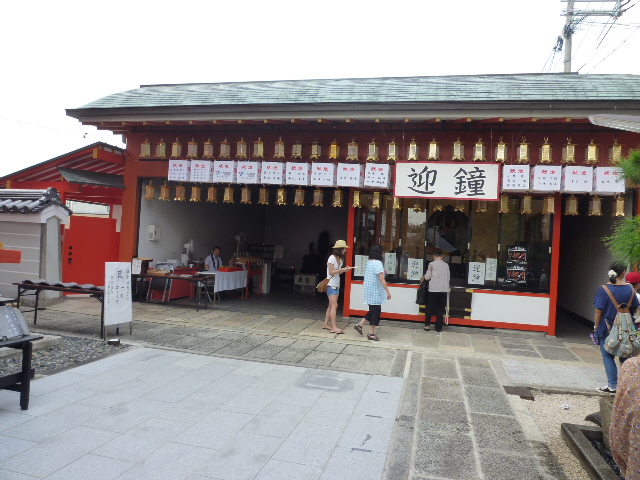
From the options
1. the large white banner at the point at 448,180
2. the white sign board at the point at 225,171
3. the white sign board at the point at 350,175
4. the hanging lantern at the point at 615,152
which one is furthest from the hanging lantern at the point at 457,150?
the white sign board at the point at 225,171

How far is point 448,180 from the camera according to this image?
8.70m

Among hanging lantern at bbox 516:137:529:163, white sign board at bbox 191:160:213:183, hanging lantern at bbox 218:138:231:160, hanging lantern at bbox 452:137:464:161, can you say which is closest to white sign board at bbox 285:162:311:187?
hanging lantern at bbox 218:138:231:160

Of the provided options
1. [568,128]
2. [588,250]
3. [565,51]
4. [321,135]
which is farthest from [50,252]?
[565,51]

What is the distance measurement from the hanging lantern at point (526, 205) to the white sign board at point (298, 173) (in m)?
4.39

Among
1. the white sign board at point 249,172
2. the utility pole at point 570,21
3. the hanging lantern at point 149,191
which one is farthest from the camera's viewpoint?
the utility pole at point 570,21

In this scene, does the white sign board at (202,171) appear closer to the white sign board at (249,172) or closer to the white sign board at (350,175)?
the white sign board at (249,172)

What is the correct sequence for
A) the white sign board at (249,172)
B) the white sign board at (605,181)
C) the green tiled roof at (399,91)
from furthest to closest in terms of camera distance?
the white sign board at (249,172) < the green tiled roof at (399,91) < the white sign board at (605,181)

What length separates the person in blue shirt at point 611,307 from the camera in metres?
5.42

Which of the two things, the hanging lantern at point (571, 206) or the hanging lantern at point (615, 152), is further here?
the hanging lantern at point (571, 206)

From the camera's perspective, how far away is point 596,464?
3.56m

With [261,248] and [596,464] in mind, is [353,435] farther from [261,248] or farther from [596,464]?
[261,248]

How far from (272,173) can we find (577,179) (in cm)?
589

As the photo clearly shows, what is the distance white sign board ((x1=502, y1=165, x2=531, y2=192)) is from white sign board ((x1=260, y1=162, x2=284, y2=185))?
14.6ft

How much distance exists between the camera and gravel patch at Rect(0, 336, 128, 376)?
5.77 metres
